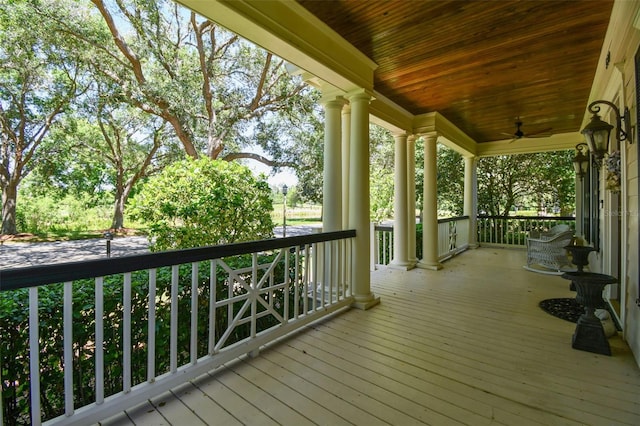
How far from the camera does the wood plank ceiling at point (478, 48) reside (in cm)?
241

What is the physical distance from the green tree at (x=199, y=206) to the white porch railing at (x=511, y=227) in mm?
6879

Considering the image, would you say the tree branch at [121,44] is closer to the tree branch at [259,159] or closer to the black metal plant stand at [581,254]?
the tree branch at [259,159]

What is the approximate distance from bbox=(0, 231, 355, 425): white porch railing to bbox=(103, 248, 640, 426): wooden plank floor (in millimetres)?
142

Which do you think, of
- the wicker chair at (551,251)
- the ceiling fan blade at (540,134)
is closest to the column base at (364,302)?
the wicker chair at (551,251)

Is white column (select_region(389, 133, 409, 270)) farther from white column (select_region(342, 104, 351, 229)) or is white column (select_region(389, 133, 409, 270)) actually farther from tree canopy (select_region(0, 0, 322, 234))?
tree canopy (select_region(0, 0, 322, 234))

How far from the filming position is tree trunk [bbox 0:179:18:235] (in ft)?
37.2

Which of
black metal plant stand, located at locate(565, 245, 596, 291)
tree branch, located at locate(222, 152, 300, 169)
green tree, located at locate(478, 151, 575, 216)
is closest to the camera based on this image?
black metal plant stand, located at locate(565, 245, 596, 291)

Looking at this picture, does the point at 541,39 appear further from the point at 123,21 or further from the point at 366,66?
the point at 123,21

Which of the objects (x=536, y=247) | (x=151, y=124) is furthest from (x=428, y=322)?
(x=151, y=124)

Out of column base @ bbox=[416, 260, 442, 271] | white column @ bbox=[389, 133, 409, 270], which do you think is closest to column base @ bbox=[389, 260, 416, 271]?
white column @ bbox=[389, 133, 409, 270]

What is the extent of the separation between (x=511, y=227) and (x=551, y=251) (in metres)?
3.39

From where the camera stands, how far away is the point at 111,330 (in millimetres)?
1892

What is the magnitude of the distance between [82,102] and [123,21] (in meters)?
3.35

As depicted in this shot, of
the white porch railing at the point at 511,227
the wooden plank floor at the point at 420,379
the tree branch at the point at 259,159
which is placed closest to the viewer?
the wooden plank floor at the point at 420,379
